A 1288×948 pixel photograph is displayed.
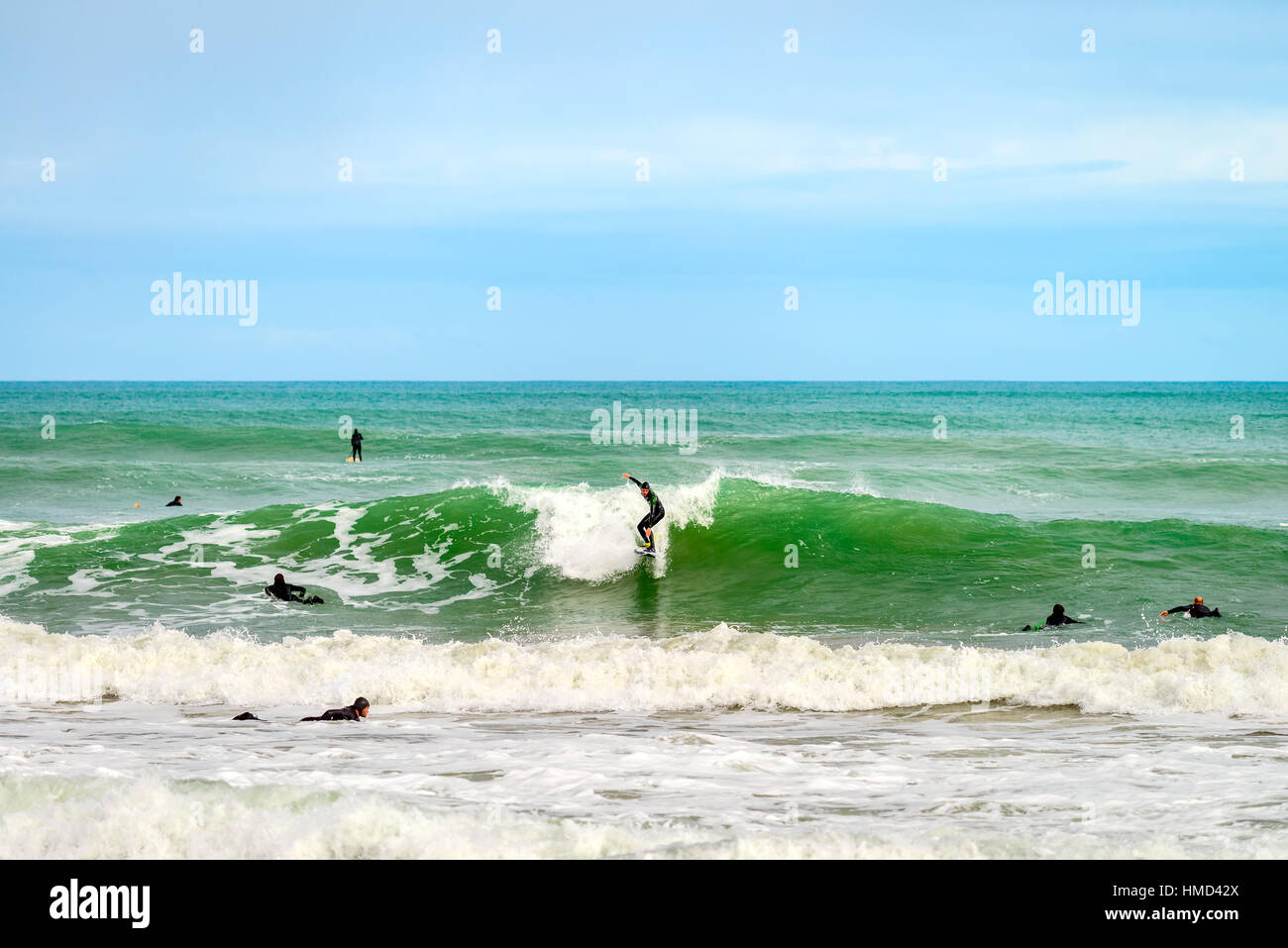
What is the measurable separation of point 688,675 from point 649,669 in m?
0.52

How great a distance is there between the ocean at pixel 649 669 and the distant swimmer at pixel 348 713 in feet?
1.07

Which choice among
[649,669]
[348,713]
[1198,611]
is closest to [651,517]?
[649,669]

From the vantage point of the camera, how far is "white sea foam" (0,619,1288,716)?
1125cm

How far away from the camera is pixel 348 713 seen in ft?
35.0

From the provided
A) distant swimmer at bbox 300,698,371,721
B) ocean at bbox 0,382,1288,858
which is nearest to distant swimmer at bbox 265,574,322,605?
ocean at bbox 0,382,1288,858

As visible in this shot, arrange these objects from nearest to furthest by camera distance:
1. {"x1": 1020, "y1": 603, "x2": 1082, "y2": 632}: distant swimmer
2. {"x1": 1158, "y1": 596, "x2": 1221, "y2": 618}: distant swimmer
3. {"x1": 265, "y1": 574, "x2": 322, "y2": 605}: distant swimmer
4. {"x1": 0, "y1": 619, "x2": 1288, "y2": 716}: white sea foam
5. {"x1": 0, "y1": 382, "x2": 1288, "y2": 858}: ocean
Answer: {"x1": 0, "y1": 382, "x2": 1288, "y2": 858}: ocean < {"x1": 0, "y1": 619, "x2": 1288, "y2": 716}: white sea foam < {"x1": 1020, "y1": 603, "x2": 1082, "y2": 632}: distant swimmer < {"x1": 1158, "y1": 596, "x2": 1221, "y2": 618}: distant swimmer < {"x1": 265, "y1": 574, "x2": 322, "y2": 605}: distant swimmer

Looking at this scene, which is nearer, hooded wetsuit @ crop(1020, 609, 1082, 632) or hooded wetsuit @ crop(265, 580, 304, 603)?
hooded wetsuit @ crop(1020, 609, 1082, 632)

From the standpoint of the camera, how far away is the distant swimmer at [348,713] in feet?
34.8

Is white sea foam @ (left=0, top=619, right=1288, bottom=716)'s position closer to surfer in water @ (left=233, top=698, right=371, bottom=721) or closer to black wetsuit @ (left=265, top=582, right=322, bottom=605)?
surfer in water @ (left=233, top=698, right=371, bottom=721)

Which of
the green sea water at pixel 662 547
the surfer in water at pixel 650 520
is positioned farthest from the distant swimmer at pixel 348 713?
the surfer in water at pixel 650 520

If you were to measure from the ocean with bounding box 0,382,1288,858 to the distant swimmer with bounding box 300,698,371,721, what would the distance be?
0.33 m

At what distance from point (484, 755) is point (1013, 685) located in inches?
253

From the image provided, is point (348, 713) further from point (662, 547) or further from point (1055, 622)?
point (662, 547)
